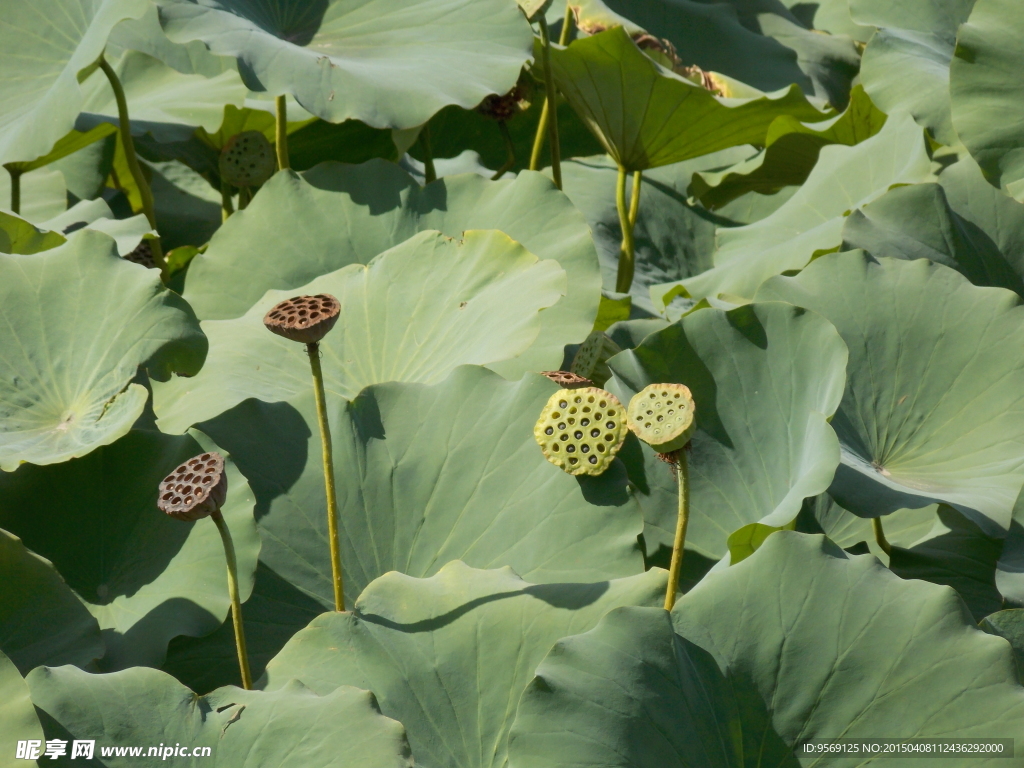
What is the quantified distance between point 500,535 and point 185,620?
1.21 ft

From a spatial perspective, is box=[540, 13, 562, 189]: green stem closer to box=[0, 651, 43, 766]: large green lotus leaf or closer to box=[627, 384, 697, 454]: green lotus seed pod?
box=[627, 384, 697, 454]: green lotus seed pod

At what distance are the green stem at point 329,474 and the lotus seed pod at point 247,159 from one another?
0.94 metres

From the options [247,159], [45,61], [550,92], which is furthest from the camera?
[247,159]

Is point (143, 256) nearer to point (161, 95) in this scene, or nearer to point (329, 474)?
point (161, 95)

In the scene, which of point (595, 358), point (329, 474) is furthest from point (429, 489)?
point (595, 358)

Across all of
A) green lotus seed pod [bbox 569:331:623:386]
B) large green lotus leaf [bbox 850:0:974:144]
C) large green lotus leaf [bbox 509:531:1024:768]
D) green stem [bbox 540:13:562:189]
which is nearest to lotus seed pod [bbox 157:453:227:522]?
large green lotus leaf [bbox 509:531:1024:768]

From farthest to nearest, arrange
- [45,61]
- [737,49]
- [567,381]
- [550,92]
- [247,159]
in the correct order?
[737,49] < [247,159] < [550,92] < [45,61] < [567,381]

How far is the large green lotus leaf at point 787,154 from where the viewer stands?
191cm

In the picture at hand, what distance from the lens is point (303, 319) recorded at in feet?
3.15

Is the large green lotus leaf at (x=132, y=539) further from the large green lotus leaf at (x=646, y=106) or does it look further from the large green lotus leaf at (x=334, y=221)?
the large green lotus leaf at (x=646, y=106)

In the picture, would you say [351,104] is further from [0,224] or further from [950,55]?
[950,55]

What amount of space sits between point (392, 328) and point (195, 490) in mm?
529

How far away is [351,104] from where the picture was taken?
1.42 metres

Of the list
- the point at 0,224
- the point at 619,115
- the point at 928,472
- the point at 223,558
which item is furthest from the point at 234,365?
the point at 928,472
